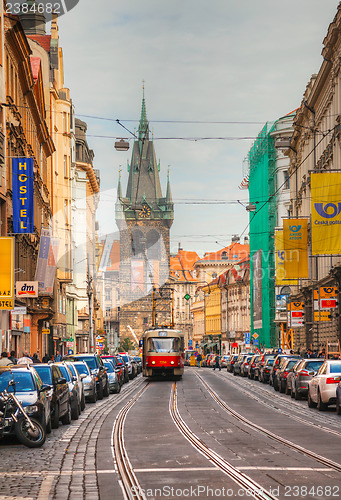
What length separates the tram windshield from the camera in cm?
5012

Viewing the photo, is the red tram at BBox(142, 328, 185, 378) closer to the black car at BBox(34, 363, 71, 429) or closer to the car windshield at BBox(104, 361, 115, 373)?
the car windshield at BBox(104, 361, 115, 373)

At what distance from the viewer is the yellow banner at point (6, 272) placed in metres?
32.2

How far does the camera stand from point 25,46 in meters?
43.3

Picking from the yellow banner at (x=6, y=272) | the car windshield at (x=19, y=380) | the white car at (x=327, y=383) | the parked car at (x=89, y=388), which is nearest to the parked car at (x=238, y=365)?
A: the parked car at (x=89, y=388)

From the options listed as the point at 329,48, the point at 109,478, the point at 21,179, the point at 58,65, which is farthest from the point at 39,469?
the point at 58,65

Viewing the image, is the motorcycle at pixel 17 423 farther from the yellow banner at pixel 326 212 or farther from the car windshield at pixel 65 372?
the yellow banner at pixel 326 212

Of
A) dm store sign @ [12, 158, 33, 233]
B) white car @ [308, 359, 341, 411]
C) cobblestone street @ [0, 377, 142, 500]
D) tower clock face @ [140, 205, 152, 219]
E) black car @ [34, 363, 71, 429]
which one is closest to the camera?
cobblestone street @ [0, 377, 142, 500]

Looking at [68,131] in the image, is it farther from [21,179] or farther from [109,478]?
[109,478]

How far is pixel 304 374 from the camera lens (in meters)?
31.4

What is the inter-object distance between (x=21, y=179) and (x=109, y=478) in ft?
91.4

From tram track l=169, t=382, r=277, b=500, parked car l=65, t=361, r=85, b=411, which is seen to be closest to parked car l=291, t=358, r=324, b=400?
parked car l=65, t=361, r=85, b=411

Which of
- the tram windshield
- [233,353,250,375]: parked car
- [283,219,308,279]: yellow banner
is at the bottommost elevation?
[233,353,250,375]: parked car

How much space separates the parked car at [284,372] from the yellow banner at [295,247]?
44.2ft

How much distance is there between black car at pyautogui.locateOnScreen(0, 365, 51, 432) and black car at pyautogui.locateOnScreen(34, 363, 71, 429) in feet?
5.82
